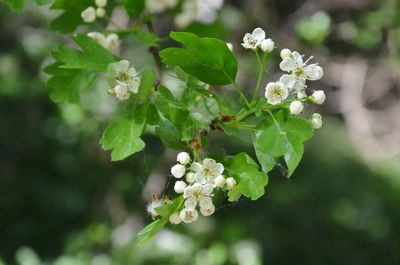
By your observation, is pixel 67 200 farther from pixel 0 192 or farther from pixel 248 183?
pixel 248 183

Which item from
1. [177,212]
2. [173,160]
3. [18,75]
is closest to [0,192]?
[18,75]

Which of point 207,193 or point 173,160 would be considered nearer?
point 207,193

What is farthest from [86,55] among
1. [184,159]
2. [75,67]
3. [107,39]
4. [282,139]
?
[282,139]

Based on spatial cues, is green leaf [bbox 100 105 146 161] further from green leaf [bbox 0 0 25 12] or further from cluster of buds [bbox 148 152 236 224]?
green leaf [bbox 0 0 25 12]

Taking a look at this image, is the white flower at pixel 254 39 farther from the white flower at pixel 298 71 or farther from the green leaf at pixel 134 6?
the green leaf at pixel 134 6

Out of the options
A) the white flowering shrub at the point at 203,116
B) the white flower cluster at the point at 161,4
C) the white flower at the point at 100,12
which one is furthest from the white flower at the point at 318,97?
the white flower cluster at the point at 161,4

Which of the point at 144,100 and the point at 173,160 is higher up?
the point at 144,100

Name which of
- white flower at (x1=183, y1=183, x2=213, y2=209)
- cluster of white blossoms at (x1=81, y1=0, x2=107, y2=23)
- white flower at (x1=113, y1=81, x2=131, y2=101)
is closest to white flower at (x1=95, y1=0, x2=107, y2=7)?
cluster of white blossoms at (x1=81, y1=0, x2=107, y2=23)

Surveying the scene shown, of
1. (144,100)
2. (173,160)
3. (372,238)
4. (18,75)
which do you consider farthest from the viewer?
(372,238)
